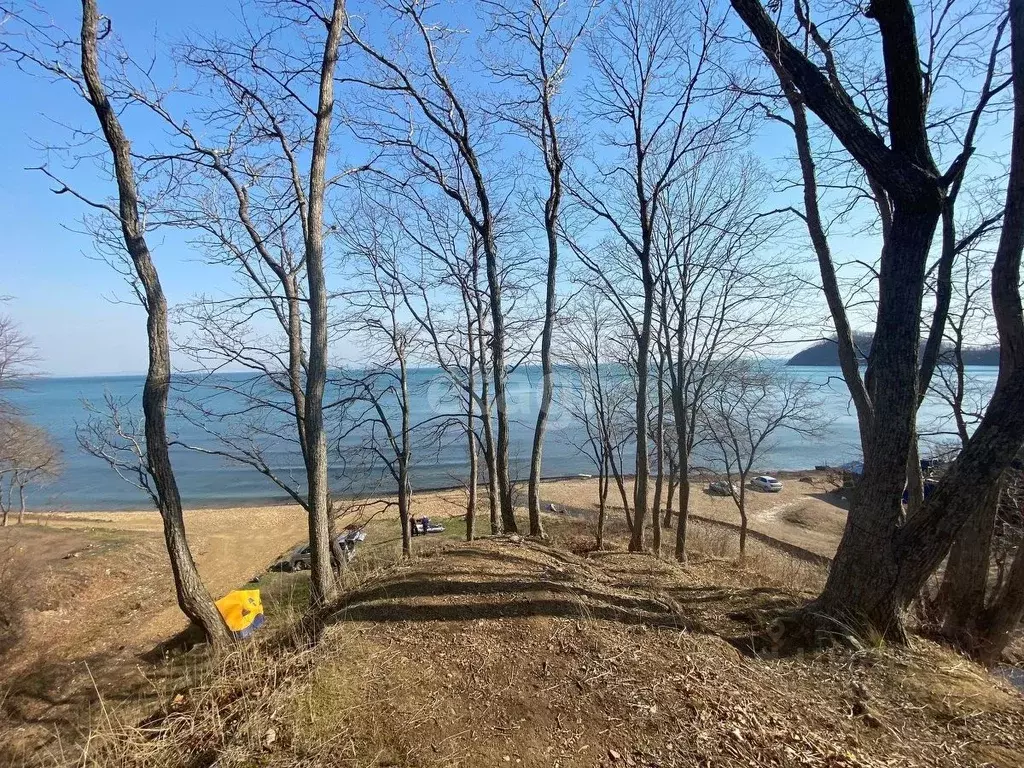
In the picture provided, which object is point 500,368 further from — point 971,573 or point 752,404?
point 752,404

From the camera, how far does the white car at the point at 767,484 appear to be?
30.2 meters

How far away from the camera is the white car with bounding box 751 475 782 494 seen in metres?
30.2

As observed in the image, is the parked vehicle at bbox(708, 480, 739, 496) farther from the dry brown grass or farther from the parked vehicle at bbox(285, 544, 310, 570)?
the dry brown grass

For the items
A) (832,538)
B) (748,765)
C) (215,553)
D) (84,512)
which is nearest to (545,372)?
(748,765)

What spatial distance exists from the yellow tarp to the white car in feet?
95.8

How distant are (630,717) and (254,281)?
1122 cm

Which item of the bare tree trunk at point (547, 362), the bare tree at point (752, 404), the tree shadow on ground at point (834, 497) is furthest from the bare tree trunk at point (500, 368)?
the tree shadow on ground at point (834, 497)

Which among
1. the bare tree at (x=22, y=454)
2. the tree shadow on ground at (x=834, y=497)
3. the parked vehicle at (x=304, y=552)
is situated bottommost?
the tree shadow on ground at (x=834, y=497)

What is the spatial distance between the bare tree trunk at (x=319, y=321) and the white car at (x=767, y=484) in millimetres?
30083

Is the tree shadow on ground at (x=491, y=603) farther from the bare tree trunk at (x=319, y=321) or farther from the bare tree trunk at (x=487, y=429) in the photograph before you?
the bare tree trunk at (x=487, y=429)

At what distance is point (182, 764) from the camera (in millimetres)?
2654

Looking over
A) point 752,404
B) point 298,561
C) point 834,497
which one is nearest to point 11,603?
point 298,561

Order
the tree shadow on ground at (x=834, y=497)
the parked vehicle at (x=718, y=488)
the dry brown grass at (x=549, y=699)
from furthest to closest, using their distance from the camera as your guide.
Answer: the parked vehicle at (x=718, y=488) → the tree shadow on ground at (x=834, y=497) → the dry brown grass at (x=549, y=699)

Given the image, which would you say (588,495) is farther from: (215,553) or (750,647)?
(750,647)
